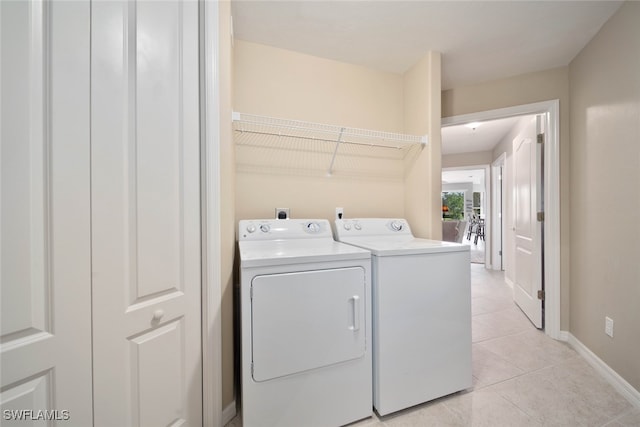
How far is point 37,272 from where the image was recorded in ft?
2.29

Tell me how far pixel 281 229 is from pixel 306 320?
72cm

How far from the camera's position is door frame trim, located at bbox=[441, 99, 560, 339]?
7.33 feet

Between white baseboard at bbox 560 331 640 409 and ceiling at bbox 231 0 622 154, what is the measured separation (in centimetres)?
232

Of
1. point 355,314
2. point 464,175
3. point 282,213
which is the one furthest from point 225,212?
point 464,175

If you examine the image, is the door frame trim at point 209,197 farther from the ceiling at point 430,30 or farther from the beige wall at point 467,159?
the beige wall at point 467,159

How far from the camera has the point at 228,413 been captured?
1.39 metres

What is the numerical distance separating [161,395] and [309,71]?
7.41ft

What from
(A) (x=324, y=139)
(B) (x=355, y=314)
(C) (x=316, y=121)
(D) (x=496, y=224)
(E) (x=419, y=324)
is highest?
(C) (x=316, y=121)

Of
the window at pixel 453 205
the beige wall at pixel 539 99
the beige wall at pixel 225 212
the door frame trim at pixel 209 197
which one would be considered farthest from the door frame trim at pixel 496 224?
the window at pixel 453 205

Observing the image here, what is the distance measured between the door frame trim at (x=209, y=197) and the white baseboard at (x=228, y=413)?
0.35 ft

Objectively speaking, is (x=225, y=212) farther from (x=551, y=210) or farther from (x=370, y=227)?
(x=551, y=210)

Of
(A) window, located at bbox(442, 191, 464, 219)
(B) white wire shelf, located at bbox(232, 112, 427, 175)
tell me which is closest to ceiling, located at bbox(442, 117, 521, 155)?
(B) white wire shelf, located at bbox(232, 112, 427, 175)

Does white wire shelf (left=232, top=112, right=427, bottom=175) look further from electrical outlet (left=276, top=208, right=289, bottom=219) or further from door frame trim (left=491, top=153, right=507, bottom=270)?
door frame trim (left=491, top=153, right=507, bottom=270)

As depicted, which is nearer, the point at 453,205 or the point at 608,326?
the point at 608,326
